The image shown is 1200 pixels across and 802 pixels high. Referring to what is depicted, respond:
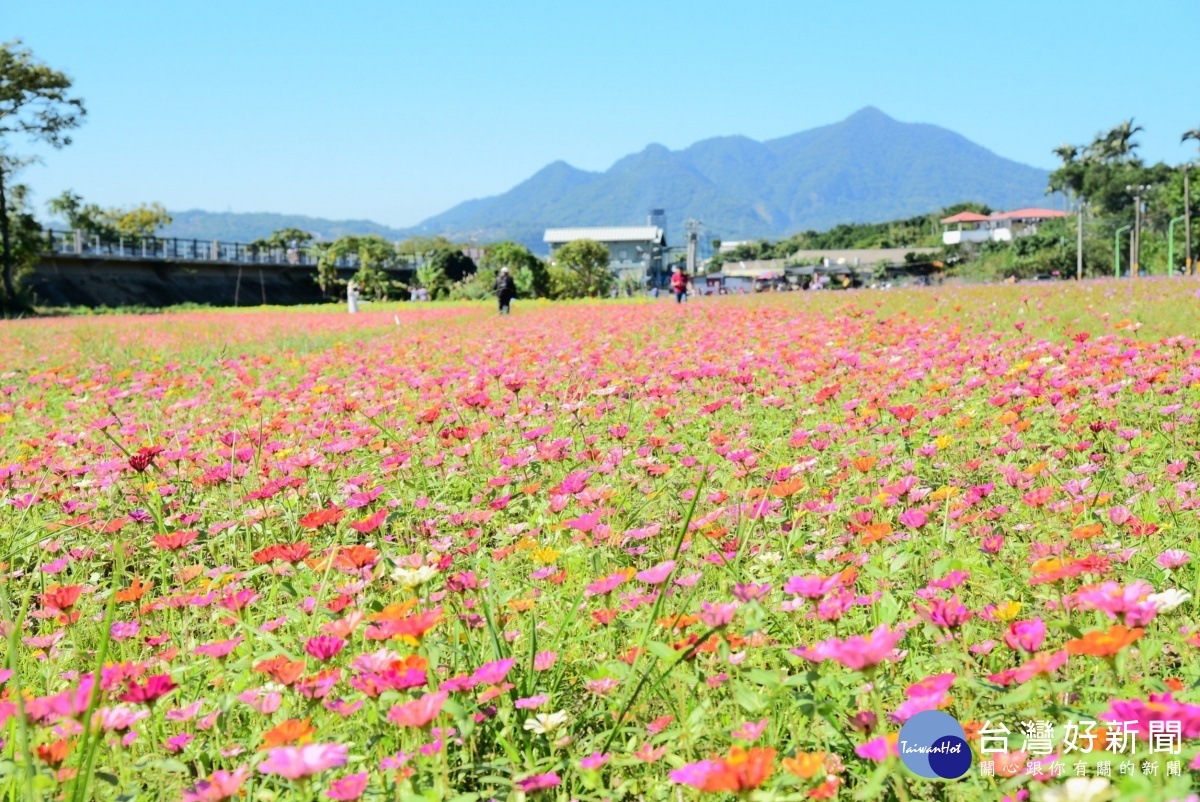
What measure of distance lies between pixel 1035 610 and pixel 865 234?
140450mm

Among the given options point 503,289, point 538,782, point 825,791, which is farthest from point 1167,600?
point 503,289

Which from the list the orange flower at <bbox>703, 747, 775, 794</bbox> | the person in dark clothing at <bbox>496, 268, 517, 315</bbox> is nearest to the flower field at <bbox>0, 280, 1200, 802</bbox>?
the orange flower at <bbox>703, 747, 775, 794</bbox>

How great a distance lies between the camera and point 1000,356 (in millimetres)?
5328

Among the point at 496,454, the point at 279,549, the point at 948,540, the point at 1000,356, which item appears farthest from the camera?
the point at 1000,356

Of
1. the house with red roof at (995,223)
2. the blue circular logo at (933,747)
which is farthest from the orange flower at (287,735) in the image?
the house with red roof at (995,223)

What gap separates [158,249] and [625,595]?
4988cm

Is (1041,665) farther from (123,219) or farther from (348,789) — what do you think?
(123,219)

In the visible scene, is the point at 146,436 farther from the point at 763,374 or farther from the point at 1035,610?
the point at 1035,610

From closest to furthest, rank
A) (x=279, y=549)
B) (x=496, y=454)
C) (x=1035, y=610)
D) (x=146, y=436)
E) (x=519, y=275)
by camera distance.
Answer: (x=279, y=549), (x=1035, y=610), (x=496, y=454), (x=146, y=436), (x=519, y=275)

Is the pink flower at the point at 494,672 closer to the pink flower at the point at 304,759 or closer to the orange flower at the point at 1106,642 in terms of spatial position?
the pink flower at the point at 304,759

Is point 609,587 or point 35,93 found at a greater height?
point 35,93

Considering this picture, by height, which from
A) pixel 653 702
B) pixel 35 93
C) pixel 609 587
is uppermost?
pixel 35 93

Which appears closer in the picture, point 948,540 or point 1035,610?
point 1035,610

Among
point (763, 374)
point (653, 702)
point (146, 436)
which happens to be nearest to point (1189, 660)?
point (653, 702)
